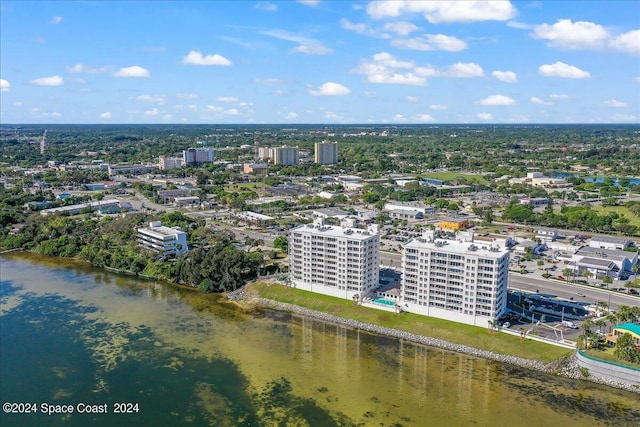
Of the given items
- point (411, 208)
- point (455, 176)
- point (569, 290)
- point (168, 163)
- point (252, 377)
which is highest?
point (168, 163)

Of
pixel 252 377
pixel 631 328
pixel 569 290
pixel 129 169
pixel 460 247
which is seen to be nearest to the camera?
pixel 252 377

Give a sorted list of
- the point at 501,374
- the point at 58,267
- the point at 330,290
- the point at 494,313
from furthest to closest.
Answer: the point at 58,267 → the point at 330,290 → the point at 494,313 → the point at 501,374

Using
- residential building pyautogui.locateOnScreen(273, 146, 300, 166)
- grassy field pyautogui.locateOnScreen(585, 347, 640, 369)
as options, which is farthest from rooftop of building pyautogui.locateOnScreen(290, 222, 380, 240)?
residential building pyautogui.locateOnScreen(273, 146, 300, 166)

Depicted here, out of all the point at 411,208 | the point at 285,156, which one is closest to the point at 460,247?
the point at 411,208

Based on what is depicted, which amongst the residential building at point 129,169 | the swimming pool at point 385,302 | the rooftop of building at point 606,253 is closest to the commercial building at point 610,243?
the rooftop of building at point 606,253

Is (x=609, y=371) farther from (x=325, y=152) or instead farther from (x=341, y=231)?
(x=325, y=152)

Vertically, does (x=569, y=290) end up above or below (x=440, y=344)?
above

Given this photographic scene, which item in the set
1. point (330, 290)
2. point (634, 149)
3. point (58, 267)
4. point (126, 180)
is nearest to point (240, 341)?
point (330, 290)

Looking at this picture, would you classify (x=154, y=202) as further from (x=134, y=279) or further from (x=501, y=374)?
(x=501, y=374)
